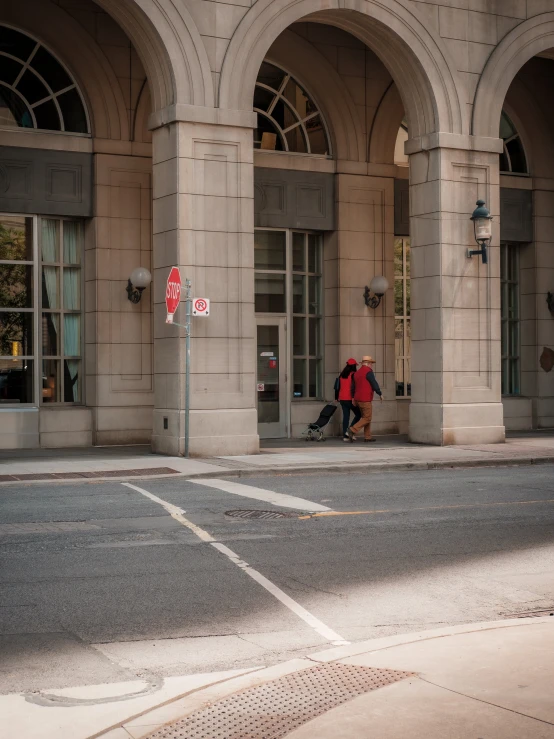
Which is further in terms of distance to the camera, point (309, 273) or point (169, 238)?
point (309, 273)

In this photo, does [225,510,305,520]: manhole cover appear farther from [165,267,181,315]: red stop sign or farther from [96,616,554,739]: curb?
[165,267,181,315]: red stop sign

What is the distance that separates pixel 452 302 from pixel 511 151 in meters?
6.68

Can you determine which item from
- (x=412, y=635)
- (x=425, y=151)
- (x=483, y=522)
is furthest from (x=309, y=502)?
(x=425, y=151)

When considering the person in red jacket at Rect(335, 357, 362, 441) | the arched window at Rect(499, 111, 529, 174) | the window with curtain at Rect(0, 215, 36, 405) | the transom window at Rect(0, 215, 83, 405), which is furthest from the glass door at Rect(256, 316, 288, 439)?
the arched window at Rect(499, 111, 529, 174)

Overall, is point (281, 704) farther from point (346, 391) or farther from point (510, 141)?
point (510, 141)

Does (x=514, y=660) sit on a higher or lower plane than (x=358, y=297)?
lower

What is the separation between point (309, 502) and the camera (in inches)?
524

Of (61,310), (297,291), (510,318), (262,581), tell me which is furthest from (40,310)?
(262,581)

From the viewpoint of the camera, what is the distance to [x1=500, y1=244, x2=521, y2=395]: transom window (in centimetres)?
2666

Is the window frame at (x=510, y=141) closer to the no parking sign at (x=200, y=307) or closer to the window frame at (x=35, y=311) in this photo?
the no parking sign at (x=200, y=307)

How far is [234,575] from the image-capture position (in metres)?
8.97

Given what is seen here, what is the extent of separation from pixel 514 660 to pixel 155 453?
46.7ft

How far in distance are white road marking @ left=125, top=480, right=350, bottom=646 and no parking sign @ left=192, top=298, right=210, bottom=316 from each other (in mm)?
6297

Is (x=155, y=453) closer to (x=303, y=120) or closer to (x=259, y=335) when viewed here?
(x=259, y=335)
